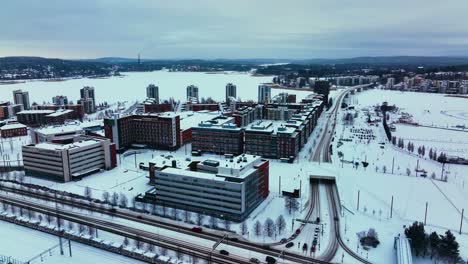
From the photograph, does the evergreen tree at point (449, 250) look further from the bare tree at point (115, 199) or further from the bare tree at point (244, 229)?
the bare tree at point (115, 199)

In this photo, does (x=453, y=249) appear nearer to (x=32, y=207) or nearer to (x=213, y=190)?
(x=213, y=190)

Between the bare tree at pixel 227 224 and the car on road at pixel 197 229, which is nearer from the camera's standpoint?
the car on road at pixel 197 229

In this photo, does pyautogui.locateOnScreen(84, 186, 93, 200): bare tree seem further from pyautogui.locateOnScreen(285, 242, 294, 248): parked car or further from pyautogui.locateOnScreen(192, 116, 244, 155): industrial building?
pyautogui.locateOnScreen(285, 242, 294, 248): parked car

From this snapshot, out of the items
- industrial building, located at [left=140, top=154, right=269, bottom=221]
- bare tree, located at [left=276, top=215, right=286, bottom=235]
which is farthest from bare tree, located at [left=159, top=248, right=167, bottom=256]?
bare tree, located at [left=276, top=215, right=286, bottom=235]

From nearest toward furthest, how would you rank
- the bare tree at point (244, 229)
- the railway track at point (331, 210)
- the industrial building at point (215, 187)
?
the railway track at point (331, 210), the bare tree at point (244, 229), the industrial building at point (215, 187)

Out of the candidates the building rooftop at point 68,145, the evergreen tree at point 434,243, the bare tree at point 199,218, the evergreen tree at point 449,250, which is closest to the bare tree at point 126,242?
the bare tree at point 199,218

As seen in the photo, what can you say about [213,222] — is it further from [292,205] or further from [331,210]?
[331,210]
